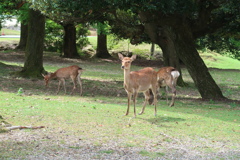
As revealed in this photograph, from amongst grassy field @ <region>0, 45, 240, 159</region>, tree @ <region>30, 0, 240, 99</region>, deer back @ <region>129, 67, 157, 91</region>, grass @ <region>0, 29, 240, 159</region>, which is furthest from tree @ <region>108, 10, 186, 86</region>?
deer back @ <region>129, 67, 157, 91</region>

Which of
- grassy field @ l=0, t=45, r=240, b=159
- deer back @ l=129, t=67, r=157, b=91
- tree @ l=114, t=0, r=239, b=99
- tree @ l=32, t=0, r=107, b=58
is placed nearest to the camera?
grassy field @ l=0, t=45, r=240, b=159

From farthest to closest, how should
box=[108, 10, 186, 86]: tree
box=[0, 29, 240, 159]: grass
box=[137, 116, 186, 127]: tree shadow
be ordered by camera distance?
box=[108, 10, 186, 86]: tree
box=[137, 116, 186, 127]: tree shadow
box=[0, 29, 240, 159]: grass

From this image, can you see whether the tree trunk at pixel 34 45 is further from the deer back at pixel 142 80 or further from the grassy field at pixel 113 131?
the deer back at pixel 142 80

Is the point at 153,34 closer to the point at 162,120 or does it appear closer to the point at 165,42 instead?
the point at 165,42

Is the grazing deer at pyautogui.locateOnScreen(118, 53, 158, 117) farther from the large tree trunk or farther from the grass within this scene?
the large tree trunk

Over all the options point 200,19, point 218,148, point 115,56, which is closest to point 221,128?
point 218,148

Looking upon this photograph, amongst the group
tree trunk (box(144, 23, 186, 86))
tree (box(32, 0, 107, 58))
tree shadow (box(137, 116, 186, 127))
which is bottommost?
tree shadow (box(137, 116, 186, 127))

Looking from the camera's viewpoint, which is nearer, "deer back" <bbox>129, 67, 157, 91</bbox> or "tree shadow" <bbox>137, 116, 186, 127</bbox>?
"tree shadow" <bbox>137, 116, 186, 127</bbox>

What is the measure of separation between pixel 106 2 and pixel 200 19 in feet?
13.8

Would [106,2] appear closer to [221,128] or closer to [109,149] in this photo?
[221,128]

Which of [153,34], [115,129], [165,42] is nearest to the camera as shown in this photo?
[115,129]

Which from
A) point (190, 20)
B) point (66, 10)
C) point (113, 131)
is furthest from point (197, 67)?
point (113, 131)

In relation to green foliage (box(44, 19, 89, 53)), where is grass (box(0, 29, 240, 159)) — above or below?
below

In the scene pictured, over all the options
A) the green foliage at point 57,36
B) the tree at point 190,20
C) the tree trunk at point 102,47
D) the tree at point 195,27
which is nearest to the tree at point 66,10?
the tree at point 190,20
